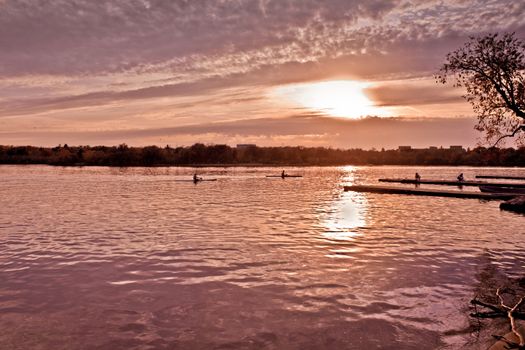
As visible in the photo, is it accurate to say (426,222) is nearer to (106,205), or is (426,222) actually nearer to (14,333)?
(14,333)

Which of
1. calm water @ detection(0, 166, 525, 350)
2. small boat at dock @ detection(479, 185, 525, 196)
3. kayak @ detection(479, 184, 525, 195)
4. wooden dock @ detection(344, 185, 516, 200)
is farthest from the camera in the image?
kayak @ detection(479, 184, 525, 195)

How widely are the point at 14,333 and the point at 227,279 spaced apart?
654 centimetres

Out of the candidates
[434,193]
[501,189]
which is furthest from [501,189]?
[434,193]

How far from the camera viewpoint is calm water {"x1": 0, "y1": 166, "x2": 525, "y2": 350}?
31.3 ft

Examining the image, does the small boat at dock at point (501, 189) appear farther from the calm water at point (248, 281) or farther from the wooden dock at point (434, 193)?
the calm water at point (248, 281)

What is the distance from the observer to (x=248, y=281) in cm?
1384

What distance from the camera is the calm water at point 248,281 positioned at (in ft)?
31.3

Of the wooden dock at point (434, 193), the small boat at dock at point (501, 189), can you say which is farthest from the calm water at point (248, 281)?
the small boat at dock at point (501, 189)

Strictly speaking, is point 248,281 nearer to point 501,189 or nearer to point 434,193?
point 434,193

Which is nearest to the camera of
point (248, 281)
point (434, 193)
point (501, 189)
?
point (248, 281)

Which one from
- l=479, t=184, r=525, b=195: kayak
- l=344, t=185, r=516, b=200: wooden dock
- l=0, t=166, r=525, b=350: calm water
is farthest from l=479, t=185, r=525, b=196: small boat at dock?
l=0, t=166, r=525, b=350: calm water

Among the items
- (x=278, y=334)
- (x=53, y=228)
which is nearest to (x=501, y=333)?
(x=278, y=334)

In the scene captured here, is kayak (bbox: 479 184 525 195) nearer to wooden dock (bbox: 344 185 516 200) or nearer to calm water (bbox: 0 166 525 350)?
wooden dock (bbox: 344 185 516 200)

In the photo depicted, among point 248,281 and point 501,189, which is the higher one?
point 501,189
